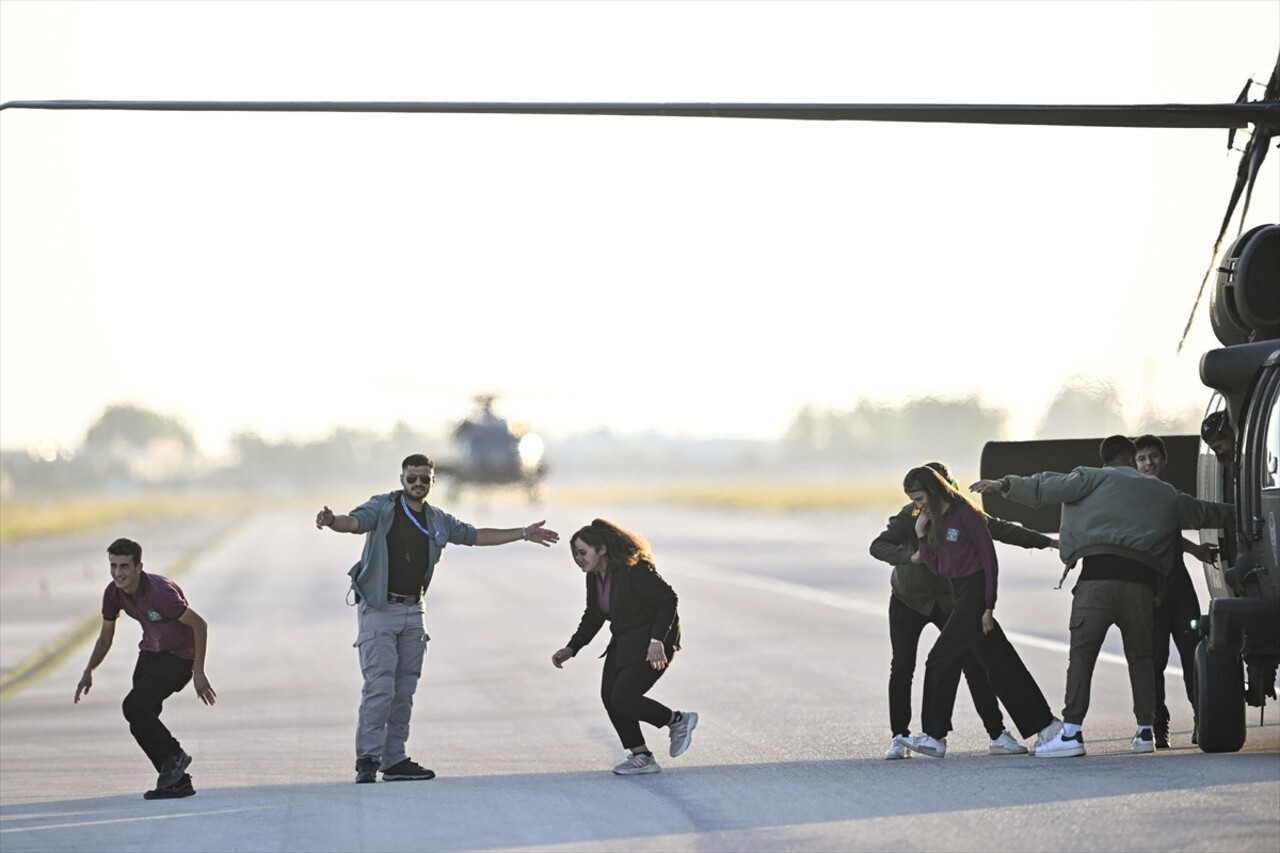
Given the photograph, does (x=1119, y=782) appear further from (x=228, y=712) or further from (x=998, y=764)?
(x=228, y=712)

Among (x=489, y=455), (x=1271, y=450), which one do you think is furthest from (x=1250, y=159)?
(x=489, y=455)

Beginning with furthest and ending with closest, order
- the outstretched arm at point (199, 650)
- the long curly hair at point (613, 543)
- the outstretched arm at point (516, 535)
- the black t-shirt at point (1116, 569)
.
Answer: the outstretched arm at point (516, 535), the black t-shirt at point (1116, 569), the long curly hair at point (613, 543), the outstretched arm at point (199, 650)

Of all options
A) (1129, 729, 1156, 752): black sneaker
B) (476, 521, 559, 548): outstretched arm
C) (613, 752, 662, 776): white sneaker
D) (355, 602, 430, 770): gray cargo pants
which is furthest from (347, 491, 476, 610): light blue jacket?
(1129, 729, 1156, 752): black sneaker

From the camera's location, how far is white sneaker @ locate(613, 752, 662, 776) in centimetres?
1303

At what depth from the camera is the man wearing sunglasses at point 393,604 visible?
13.0 m

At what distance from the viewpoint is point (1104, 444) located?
43.3 feet

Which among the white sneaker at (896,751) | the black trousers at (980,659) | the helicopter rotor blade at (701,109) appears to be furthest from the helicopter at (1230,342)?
the white sneaker at (896,751)

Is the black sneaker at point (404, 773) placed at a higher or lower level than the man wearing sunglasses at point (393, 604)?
lower

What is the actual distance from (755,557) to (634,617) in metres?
45.0

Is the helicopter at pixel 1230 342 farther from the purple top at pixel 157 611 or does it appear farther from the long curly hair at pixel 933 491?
the purple top at pixel 157 611

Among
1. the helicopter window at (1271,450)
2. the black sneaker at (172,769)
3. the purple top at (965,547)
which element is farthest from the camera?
the purple top at (965,547)

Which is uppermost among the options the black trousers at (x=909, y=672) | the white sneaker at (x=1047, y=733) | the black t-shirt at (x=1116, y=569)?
the black t-shirt at (x=1116, y=569)

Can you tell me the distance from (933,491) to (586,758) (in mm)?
3484

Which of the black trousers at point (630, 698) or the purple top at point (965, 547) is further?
the purple top at point (965, 547)
